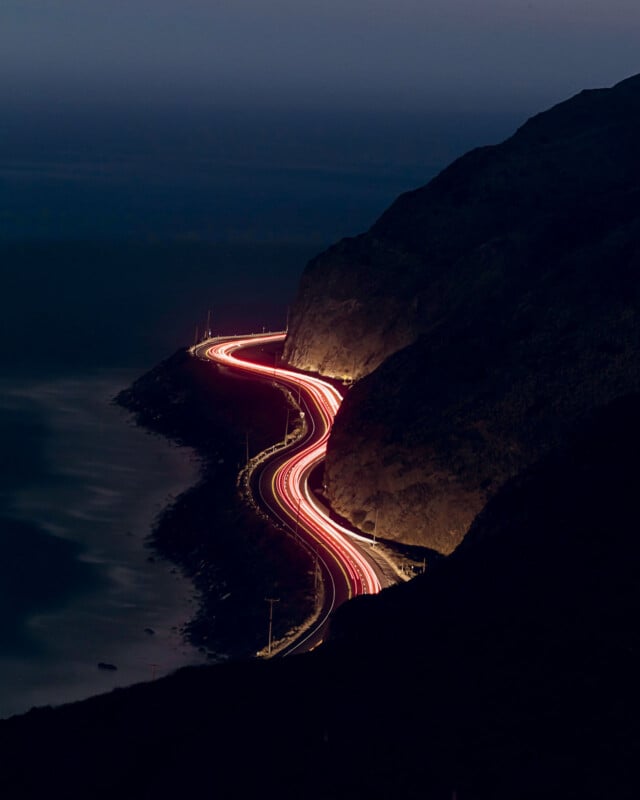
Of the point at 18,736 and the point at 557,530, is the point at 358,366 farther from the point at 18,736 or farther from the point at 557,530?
the point at 18,736

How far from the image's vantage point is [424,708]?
36031 mm

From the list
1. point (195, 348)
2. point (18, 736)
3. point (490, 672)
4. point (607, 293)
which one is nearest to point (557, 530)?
point (490, 672)

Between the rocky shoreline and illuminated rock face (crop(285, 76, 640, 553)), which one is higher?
illuminated rock face (crop(285, 76, 640, 553))

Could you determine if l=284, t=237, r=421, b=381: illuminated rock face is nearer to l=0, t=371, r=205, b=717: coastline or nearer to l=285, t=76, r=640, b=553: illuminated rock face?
l=285, t=76, r=640, b=553: illuminated rock face

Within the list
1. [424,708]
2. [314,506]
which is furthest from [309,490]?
[424,708]

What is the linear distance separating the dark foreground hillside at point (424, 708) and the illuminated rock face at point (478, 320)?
686 inches

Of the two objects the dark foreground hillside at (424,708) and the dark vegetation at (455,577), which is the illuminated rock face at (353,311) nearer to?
the dark vegetation at (455,577)

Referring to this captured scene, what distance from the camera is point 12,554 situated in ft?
217

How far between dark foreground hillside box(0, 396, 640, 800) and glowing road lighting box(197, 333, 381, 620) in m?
13.0

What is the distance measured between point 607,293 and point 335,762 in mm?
43659

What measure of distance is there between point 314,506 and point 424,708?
107ft

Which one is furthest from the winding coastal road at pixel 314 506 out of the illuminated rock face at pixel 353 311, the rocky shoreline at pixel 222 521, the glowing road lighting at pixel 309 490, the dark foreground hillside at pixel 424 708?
the dark foreground hillside at pixel 424 708

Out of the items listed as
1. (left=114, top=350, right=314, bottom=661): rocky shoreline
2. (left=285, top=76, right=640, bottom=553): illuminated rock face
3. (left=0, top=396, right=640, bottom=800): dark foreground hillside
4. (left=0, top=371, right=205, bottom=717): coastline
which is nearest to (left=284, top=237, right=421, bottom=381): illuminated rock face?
(left=285, top=76, right=640, bottom=553): illuminated rock face

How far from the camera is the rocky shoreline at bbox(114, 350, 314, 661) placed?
190 ft
